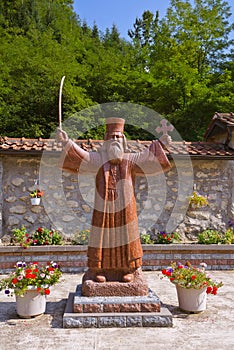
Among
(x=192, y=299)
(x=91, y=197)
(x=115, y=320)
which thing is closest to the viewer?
(x=115, y=320)

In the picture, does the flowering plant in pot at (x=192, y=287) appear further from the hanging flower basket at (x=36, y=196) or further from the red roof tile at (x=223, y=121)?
the red roof tile at (x=223, y=121)

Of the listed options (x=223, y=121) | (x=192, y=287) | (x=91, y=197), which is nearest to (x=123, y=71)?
(x=223, y=121)

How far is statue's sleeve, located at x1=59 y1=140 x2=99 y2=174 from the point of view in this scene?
4625mm

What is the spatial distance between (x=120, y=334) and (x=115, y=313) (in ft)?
1.08

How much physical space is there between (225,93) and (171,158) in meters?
8.34

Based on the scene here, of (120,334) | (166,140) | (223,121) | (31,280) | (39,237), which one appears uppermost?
(223,121)

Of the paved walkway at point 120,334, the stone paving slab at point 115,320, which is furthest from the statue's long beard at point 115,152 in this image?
the paved walkway at point 120,334

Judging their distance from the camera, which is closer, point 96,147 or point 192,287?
point 192,287

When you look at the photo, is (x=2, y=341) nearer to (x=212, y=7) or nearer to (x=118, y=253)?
(x=118, y=253)

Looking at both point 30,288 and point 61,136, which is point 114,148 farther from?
point 30,288

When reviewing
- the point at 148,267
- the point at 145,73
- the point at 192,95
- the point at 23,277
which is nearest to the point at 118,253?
the point at 23,277

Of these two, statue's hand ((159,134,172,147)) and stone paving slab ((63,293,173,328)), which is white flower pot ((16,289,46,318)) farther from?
statue's hand ((159,134,172,147))

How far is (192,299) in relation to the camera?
4797 millimetres

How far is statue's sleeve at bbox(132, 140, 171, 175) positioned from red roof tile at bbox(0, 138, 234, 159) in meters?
3.57
